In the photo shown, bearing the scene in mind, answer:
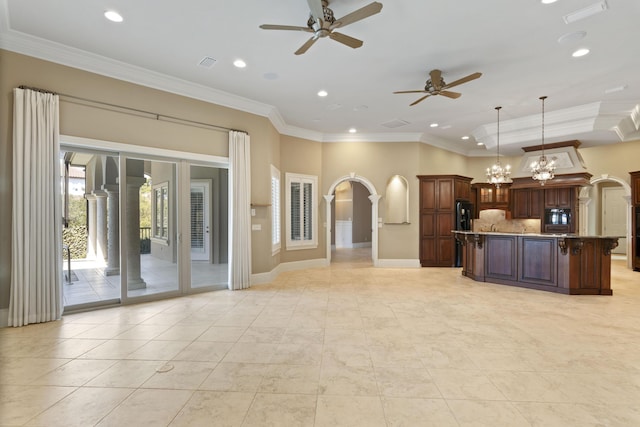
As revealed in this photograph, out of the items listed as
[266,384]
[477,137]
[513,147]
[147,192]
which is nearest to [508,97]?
[477,137]

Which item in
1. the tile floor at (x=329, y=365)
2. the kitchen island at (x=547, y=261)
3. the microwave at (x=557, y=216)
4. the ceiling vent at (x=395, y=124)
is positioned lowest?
the tile floor at (x=329, y=365)

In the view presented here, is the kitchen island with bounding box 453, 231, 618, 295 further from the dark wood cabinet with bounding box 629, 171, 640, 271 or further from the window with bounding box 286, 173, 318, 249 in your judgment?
the window with bounding box 286, 173, 318, 249

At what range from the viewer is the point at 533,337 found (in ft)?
11.7

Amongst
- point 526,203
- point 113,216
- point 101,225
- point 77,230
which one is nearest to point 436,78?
→ point 113,216

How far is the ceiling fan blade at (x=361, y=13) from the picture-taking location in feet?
9.07

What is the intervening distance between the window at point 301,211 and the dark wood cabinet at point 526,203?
6.58 m

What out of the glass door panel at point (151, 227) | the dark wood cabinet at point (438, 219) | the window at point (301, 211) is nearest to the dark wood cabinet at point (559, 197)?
the dark wood cabinet at point (438, 219)

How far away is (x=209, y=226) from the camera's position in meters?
7.07

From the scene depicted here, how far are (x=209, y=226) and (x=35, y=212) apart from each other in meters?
3.35

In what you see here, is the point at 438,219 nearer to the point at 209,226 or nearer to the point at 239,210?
the point at 239,210

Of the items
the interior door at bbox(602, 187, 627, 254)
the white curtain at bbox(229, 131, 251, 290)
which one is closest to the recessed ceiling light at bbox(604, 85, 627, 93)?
the white curtain at bbox(229, 131, 251, 290)

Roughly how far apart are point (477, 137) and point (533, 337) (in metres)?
6.30

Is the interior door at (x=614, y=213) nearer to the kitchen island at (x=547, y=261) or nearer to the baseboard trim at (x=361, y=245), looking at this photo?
the kitchen island at (x=547, y=261)

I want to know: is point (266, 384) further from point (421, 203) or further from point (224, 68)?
point (421, 203)
